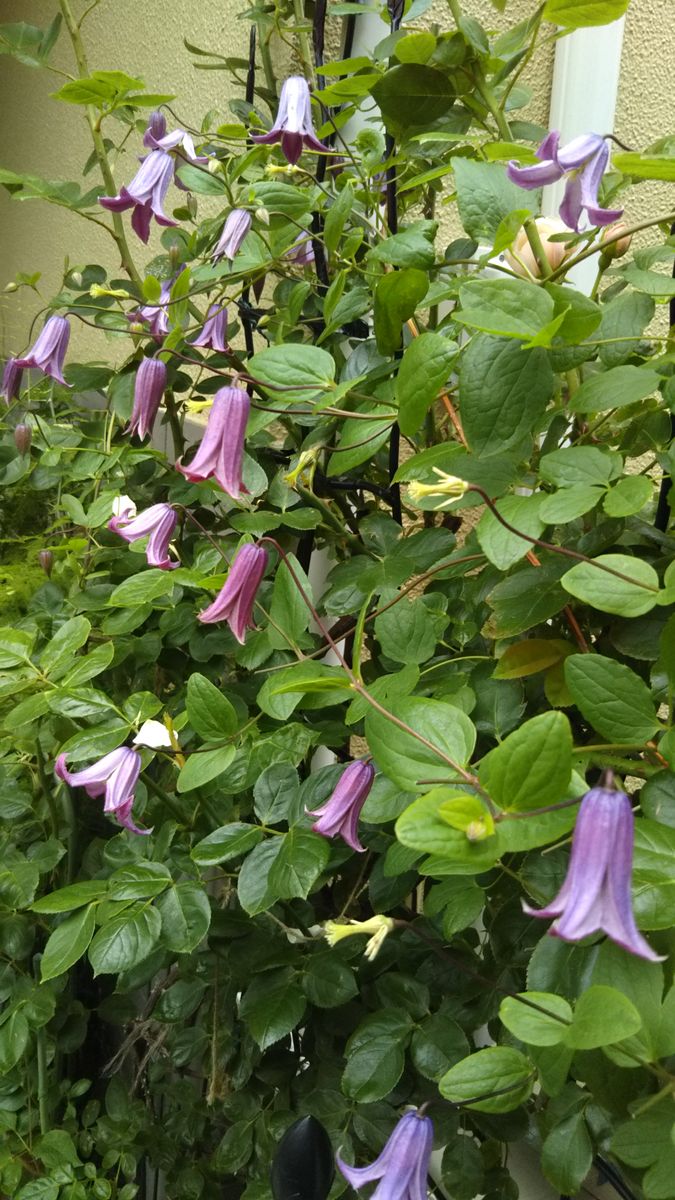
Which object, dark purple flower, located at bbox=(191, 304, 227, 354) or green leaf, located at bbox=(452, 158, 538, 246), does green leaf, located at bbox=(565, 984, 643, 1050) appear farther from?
dark purple flower, located at bbox=(191, 304, 227, 354)

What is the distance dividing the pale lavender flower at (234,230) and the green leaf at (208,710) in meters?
0.28

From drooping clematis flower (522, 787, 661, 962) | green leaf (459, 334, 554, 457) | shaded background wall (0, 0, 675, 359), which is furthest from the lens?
shaded background wall (0, 0, 675, 359)

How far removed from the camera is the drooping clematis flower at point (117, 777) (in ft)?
1.67

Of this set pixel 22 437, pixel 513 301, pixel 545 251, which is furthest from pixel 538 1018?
pixel 22 437

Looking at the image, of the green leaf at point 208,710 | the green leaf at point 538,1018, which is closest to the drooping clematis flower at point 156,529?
the green leaf at point 208,710

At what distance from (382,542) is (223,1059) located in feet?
1.13

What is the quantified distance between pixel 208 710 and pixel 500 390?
8.8 inches

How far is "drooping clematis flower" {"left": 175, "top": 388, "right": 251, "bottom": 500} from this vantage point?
46 cm

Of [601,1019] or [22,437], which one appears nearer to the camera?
[601,1019]

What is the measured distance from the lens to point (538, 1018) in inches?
12.2

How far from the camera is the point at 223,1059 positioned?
23.2 inches

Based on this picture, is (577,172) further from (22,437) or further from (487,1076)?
(22,437)

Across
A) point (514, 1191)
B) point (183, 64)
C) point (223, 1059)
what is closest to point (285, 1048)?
point (223, 1059)

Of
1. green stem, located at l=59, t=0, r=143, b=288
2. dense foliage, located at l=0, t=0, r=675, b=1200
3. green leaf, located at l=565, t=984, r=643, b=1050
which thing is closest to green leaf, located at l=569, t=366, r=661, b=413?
dense foliage, located at l=0, t=0, r=675, b=1200
